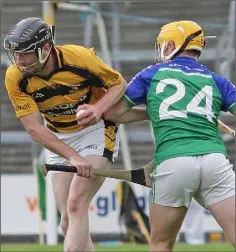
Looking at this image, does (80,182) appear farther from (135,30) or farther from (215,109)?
(135,30)

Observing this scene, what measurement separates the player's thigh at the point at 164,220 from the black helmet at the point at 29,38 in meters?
1.32

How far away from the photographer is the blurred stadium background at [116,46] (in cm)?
1327

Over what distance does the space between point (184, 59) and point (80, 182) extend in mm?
1345

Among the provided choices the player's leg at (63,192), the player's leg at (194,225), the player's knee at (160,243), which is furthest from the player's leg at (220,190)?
the player's leg at (194,225)

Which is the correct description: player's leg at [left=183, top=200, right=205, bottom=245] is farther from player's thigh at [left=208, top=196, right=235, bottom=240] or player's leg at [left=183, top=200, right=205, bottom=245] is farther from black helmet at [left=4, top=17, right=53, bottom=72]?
player's thigh at [left=208, top=196, right=235, bottom=240]

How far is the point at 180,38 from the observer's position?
506 centimetres

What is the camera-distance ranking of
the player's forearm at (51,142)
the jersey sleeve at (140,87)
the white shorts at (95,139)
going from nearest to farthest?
the jersey sleeve at (140,87), the player's forearm at (51,142), the white shorts at (95,139)

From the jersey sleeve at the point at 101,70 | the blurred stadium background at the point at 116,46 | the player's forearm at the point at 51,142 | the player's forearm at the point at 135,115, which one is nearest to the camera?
the player's forearm at the point at 135,115

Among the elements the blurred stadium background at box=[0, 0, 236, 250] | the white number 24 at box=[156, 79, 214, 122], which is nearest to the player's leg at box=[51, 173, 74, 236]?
the white number 24 at box=[156, 79, 214, 122]

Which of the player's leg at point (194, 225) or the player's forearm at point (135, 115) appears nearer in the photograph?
the player's forearm at point (135, 115)

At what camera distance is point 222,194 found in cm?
479

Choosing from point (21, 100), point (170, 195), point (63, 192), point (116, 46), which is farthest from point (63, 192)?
point (116, 46)

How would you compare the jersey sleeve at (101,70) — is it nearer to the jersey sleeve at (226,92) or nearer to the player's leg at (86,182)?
the player's leg at (86,182)

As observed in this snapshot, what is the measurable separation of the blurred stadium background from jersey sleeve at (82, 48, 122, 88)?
736 cm
